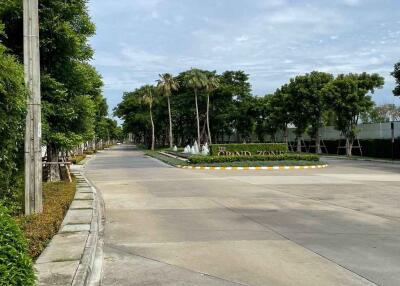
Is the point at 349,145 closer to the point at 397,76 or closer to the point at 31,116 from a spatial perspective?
the point at 397,76

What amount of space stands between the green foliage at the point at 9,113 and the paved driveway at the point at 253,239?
2050 millimetres

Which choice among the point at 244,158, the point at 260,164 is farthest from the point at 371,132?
the point at 260,164

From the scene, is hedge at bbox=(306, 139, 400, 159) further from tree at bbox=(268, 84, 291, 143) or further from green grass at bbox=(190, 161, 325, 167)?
green grass at bbox=(190, 161, 325, 167)

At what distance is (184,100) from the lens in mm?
74938

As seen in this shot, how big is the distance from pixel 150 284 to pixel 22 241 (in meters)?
2.22

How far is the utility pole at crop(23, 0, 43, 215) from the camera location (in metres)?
9.32

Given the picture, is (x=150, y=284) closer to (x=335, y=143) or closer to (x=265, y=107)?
(x=335, y=143)

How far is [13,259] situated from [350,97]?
46063mm

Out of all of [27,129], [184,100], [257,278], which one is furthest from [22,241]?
[184,100]

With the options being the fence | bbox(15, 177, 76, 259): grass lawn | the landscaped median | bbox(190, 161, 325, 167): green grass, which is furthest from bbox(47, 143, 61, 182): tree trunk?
the fence

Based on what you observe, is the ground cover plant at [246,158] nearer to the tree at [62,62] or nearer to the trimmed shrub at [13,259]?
the tree at [62,62]

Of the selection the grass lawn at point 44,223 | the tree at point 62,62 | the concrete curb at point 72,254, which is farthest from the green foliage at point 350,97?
the concrete curb at point 72,254

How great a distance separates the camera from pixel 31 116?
30.6 ft

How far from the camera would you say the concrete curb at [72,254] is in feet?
18.0
